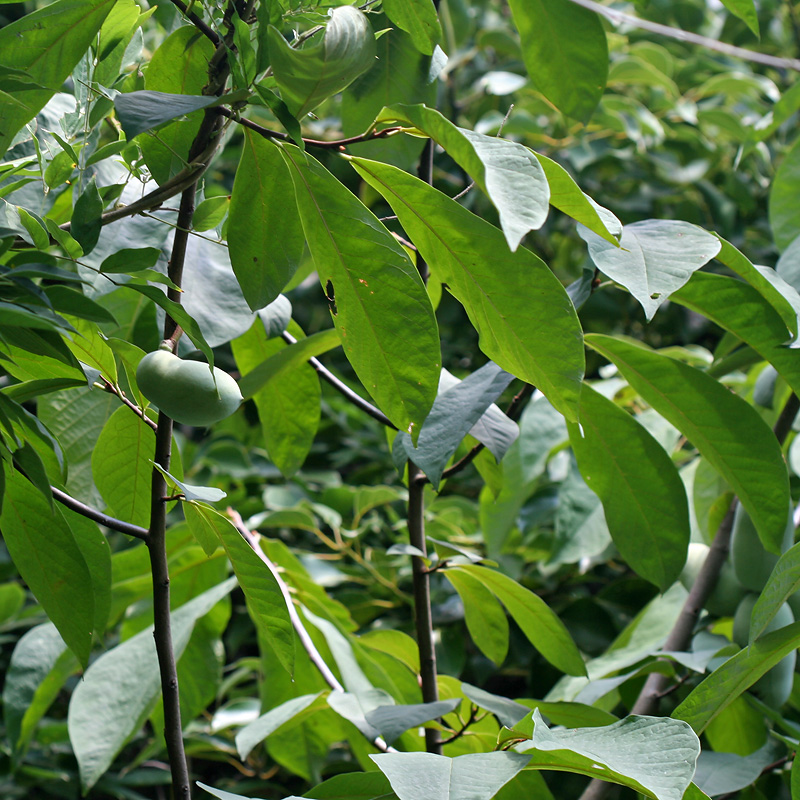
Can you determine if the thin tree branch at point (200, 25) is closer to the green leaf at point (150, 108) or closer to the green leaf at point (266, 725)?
the green leaf at point (150, 108)

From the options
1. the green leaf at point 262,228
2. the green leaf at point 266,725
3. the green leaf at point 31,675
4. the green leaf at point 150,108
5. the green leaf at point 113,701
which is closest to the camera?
the green leaf at point 150,108

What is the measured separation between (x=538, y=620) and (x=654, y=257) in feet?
0.94

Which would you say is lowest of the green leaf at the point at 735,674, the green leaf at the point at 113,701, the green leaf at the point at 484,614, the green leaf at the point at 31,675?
the green leaf at the point at 31,675

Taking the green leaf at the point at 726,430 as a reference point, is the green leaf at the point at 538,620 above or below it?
below

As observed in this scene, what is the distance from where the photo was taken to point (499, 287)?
0.37 metres

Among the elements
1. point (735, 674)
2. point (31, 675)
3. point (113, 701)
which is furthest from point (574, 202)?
point (31, 675)

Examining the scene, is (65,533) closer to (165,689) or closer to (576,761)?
(165,689)

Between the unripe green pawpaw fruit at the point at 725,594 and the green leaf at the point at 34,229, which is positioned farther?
the unripe green pawpaw fruit at the point at 725,594

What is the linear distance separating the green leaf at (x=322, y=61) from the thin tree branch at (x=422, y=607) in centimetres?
28

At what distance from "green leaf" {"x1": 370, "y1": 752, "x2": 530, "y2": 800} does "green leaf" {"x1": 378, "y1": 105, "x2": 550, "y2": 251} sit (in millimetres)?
217

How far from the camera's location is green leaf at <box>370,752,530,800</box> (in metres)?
0.32

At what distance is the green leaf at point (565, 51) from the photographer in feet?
1.58

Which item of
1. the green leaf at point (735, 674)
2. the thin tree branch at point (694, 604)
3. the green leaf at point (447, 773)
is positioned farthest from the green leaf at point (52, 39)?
the thin tree branch at point (694, 604)

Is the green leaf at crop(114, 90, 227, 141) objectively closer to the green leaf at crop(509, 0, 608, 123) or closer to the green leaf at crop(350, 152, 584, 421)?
the green leaf at crop(350, 152, 584, 421)
